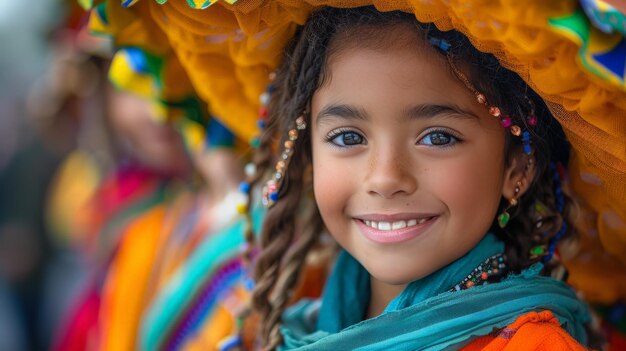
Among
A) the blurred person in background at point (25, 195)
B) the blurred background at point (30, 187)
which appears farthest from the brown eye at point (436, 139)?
the blurred person in background at point (25, 195)

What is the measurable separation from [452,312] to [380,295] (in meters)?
0.25

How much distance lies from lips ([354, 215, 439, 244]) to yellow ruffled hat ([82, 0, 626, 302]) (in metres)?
0.27

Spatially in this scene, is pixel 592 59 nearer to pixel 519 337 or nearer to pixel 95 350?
pixel 519 337

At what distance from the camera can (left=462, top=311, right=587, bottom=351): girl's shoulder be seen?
4.36 feet

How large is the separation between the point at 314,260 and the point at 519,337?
2.48ft

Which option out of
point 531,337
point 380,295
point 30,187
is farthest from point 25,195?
point 531,337

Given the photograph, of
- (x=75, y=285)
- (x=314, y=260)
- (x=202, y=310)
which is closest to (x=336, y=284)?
(x=314, y=260)

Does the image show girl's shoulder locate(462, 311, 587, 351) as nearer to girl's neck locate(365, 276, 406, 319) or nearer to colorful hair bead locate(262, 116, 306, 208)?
girl's neck locate(365, 276, 406, 319)

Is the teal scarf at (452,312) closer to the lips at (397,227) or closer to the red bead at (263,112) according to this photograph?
the lips at (397,227)

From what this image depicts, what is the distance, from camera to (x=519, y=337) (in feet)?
4.41

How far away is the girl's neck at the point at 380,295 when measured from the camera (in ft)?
5.25

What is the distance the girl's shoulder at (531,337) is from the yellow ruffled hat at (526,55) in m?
0.26

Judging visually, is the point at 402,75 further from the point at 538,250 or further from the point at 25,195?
the point at 25,195

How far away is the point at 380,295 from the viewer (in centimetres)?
163
